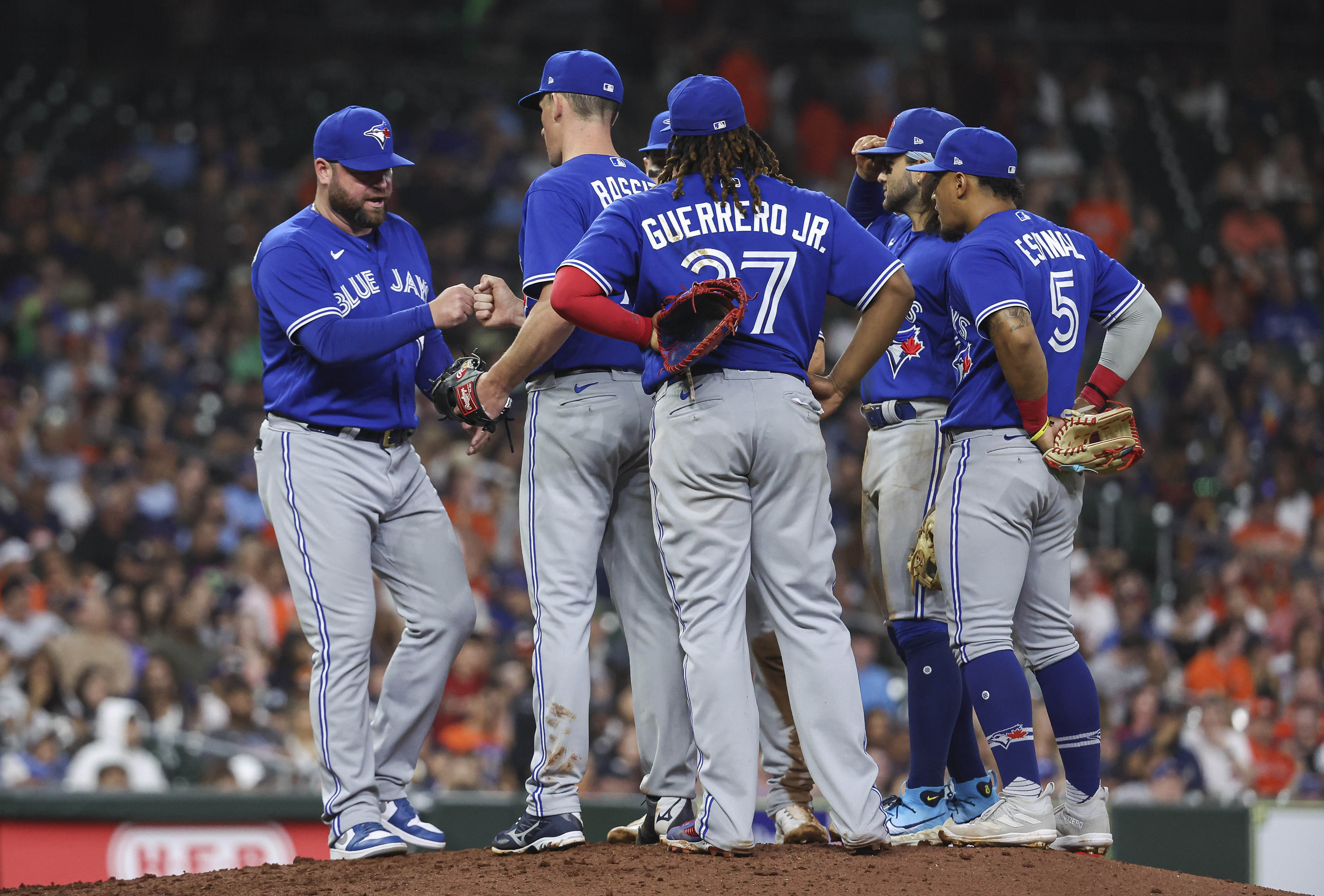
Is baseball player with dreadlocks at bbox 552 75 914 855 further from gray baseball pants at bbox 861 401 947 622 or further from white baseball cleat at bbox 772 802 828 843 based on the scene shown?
gray baseball pants at bbox 861 401 947 622

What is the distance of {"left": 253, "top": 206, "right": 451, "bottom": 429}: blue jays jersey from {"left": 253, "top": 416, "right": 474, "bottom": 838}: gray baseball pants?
10 cm

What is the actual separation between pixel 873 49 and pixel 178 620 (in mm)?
11158

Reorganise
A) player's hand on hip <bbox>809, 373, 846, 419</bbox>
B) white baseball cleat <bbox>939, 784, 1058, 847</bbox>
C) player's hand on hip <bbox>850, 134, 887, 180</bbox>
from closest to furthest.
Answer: player's hand on hip <bbox>809, 373, 846, 419</bbox>
white baseball cleat <bbox>939, 784, 1058, 847</bbox>
player's hand on hip <bbox>850, 134, 887, 180</bbox>

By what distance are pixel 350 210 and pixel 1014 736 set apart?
2.89 meters

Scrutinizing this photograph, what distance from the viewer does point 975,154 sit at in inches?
183

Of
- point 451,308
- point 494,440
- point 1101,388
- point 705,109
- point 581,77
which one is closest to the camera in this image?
point 705,109

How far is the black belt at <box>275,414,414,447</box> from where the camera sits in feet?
15.5

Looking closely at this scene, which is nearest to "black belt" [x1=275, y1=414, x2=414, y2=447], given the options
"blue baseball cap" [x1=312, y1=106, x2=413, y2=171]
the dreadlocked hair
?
"blue baseball cap" [x1=312, y1=106, x2=413, y2=171]

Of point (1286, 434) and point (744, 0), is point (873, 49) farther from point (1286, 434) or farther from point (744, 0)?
point (1286, 434)

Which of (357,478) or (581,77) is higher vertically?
(581,77)

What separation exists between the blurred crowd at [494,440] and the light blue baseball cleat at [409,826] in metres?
2.72

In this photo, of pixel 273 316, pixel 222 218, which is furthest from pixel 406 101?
pixel 273 316

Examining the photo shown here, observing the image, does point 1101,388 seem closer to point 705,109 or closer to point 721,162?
point 721,162

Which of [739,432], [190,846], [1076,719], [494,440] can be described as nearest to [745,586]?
[739,432]
